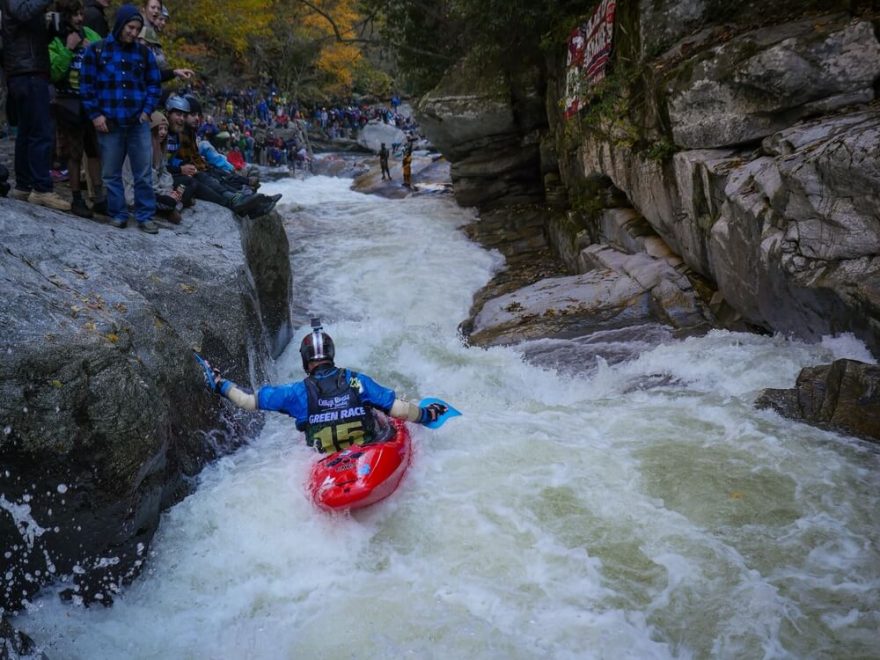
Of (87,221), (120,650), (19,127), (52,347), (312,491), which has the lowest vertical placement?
(120,650)

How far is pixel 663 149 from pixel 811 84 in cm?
206

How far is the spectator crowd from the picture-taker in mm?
5457

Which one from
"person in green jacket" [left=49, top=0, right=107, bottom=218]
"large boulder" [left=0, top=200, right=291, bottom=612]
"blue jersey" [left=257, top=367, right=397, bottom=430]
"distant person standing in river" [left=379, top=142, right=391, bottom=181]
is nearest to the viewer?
"large boulder" [left=0, top=200, right=291, bottom=612]

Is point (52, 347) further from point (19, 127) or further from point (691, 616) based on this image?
point (691, 616)

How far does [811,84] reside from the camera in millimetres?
6988

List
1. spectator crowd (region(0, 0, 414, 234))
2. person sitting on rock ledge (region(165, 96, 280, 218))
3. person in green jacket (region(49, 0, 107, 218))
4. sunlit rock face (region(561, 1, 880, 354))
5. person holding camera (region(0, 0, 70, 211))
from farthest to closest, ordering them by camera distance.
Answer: person sitting on rock ledge (region(165, 96, 280, 218))
sunlit rock face (region(561, 1, 880, 354))
person in green jacket (region(49, 0, 107, 218))
spectator crowd (region(0, 0, 414, 234))
person holding camera (region(0, 0, 70, 211))

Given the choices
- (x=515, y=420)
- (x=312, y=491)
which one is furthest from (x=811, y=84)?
(x=312, y=491)

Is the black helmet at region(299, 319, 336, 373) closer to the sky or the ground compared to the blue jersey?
closer to the sky

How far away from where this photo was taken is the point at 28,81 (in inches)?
215

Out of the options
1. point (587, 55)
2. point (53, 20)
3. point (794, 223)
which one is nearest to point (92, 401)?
point (53, 20)

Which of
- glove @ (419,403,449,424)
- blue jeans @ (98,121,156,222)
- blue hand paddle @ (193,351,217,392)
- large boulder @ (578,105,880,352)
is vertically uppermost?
blue jeans @ (98,121,156,222)

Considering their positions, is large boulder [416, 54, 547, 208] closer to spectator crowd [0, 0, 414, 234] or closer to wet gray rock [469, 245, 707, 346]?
wet gray rock [469, 245, 707, 346]

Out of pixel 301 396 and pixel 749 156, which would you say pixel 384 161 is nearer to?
pixel 749 156

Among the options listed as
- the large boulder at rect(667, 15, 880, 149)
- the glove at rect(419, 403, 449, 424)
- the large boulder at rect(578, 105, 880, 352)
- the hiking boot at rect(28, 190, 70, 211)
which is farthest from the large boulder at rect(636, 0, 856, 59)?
the hiking boot at rect(28, 190, 70, 211)
